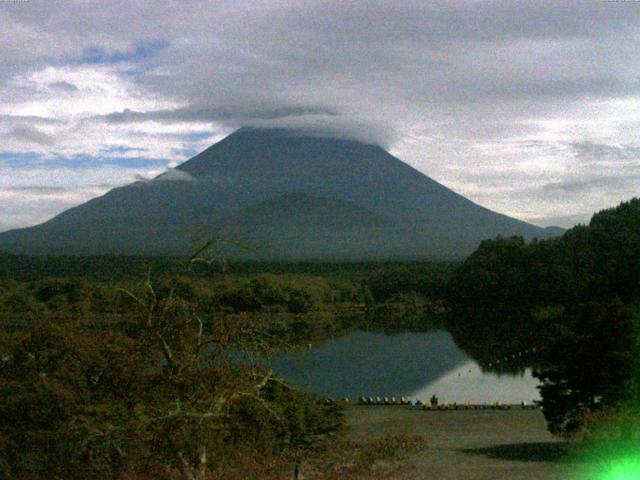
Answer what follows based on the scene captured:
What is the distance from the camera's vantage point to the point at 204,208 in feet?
445

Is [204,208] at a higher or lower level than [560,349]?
higher

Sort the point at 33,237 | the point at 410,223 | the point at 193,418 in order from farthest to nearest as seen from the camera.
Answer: the point at 410,223
the point at 33,237
the point at 193,418

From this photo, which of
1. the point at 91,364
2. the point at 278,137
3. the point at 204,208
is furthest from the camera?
the point at 278,137

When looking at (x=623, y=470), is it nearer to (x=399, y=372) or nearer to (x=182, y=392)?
(x=182, y=392)

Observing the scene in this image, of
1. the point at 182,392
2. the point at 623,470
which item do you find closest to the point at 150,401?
the point at 182,392

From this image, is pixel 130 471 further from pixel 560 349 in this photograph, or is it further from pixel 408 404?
pixel 408 404

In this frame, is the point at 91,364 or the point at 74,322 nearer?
the point at 91,364

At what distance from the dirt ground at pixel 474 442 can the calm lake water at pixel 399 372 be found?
9.90ft

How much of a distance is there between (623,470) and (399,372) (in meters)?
22.7

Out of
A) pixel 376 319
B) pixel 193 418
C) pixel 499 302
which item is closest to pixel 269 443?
pixel 193 418

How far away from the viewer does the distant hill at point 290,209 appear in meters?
123

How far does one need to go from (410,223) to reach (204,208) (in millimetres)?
35230

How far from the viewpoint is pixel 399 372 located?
30641mm

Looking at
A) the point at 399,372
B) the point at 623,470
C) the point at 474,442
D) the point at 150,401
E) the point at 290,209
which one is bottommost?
the point at 399,372
